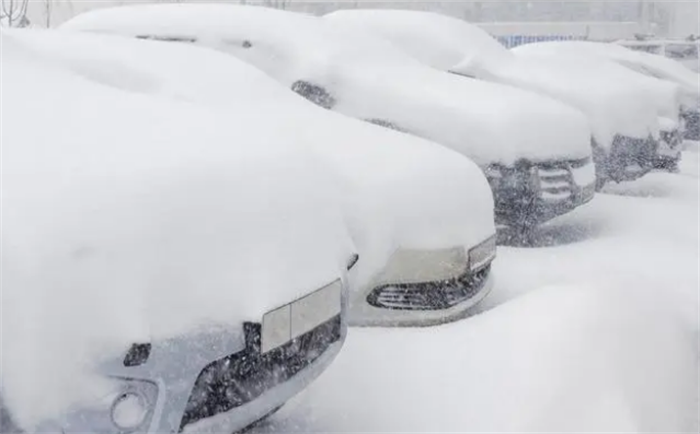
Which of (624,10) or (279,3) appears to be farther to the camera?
(624,10)

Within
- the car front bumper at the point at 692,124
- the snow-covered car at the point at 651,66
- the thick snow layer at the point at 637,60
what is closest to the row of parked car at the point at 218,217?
the snow-covered car at the point at 651,66

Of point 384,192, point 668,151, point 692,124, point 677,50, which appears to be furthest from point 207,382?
point 677,50

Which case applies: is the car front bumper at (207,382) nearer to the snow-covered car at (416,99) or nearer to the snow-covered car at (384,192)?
the snow-covered car at (384,192)

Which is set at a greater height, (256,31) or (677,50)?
(256,31)

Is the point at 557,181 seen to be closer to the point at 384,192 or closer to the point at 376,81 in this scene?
the point at 376,81

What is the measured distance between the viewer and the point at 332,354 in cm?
297

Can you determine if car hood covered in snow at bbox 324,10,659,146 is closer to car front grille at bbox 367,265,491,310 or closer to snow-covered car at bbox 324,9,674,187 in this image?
snow-covered car at bbox 324,9,674,187

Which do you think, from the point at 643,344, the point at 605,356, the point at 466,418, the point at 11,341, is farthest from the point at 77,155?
the point at 643,344

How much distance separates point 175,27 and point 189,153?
4.24 m

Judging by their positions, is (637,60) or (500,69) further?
(637,60)

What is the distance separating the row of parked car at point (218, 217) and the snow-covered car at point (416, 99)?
18 mm

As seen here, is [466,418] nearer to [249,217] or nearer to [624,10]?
[249,217]

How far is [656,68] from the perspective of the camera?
496 inches

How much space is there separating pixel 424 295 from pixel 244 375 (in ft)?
5.53
